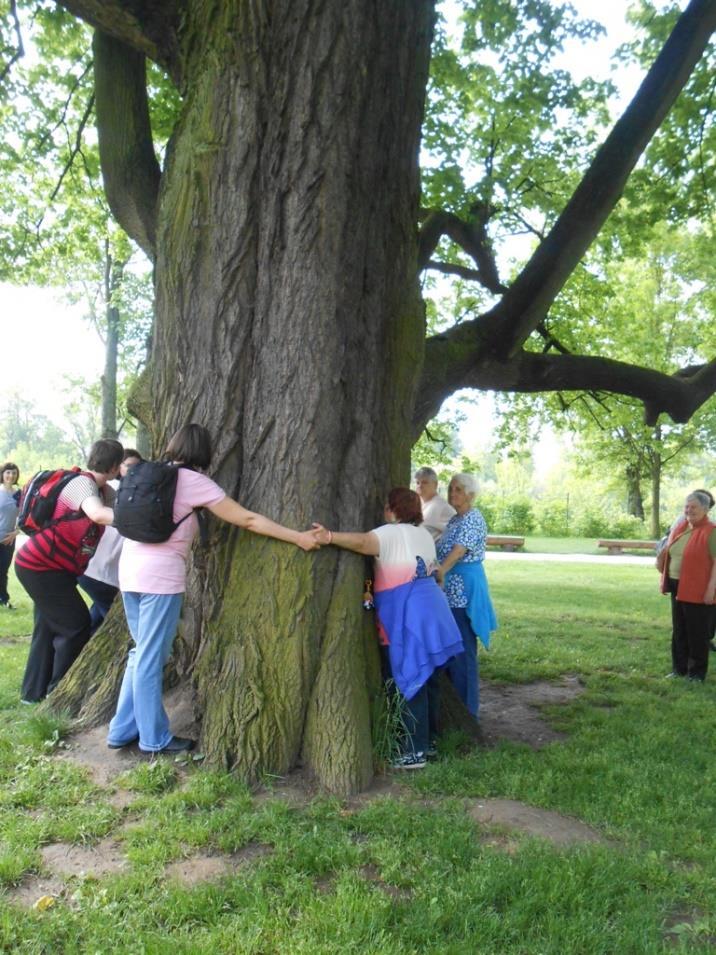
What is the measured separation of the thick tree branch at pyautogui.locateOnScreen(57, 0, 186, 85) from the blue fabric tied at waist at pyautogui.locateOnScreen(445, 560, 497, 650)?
4.12 metres

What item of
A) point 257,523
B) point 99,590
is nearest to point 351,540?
point 257,523

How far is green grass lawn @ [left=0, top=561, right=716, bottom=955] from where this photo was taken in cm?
311

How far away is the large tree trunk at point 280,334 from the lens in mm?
4723

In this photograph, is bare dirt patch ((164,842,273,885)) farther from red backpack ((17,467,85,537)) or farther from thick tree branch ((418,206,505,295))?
thick tree branch ((418,206,505,295))

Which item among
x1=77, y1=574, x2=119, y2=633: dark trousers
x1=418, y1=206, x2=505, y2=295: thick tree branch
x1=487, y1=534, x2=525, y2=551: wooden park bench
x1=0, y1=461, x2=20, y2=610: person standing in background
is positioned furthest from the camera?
x1=487, y1=534, x2=525, y2=551: wooden park bench

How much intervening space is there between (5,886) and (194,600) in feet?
6.37

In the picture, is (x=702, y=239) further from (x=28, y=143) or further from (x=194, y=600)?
(x=194, y=600)

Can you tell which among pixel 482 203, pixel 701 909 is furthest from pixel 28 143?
pixel 701 909

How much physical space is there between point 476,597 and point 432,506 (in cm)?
80

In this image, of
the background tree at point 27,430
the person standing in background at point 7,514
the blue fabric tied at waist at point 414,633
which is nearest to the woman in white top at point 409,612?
the blue fabric tied at waist at point 414,633

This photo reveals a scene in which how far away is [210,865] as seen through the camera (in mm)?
3613

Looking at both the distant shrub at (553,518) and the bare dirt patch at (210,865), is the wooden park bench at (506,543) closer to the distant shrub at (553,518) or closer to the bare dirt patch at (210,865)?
the distant shrub at (553,518)

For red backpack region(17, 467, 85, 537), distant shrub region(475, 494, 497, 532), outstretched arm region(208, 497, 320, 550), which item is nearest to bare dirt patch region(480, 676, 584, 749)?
outstretched arm region(208, 497, 320, 550)

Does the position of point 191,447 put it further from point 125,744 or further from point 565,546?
point 565,546
